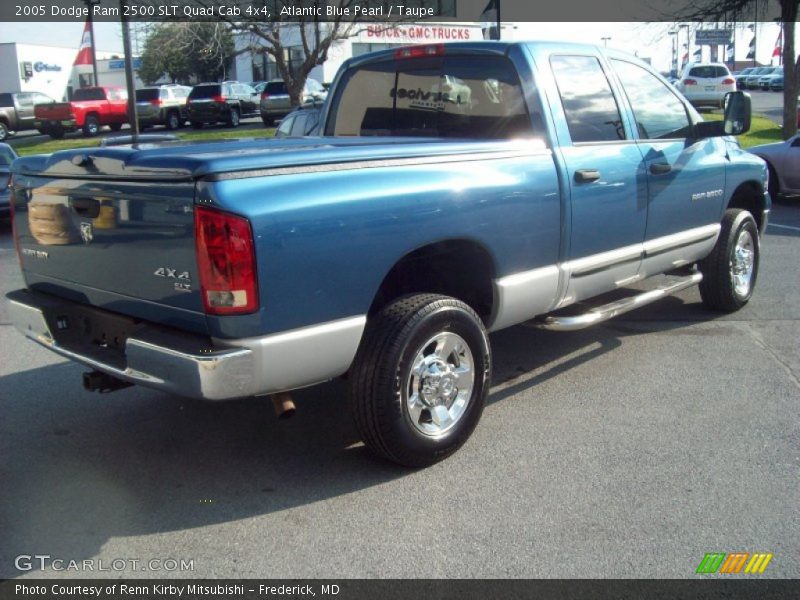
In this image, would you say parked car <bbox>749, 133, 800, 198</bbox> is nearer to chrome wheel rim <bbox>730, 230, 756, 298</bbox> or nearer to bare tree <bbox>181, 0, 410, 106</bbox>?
chrome wheel rim <bbox>730, 230, 756, 298</bbox>

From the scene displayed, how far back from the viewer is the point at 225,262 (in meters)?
3.20

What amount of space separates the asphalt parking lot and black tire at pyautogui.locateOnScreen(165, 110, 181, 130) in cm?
2979

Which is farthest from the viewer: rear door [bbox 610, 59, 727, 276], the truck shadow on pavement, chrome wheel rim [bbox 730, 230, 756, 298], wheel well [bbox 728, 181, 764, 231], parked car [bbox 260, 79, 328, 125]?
parked car [bbox 260, 79, 328, 125]

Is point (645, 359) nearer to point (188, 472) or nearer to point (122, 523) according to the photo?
point (188, 472)

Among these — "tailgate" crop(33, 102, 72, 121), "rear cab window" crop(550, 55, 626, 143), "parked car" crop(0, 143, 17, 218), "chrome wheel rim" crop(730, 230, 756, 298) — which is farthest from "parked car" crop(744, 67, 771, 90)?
"rear cab window" crop(550, 55, 626, 143)

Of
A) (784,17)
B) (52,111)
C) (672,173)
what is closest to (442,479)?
(672,173)

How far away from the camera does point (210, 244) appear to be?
10.5 ft

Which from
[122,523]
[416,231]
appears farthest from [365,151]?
[122,523]

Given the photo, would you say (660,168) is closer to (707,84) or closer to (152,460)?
(152,460)

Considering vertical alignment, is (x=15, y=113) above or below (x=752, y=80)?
below

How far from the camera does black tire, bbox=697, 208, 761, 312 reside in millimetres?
6312

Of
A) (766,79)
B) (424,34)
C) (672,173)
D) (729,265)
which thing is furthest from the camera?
(766,79)

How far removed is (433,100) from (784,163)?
8863 millimetres
